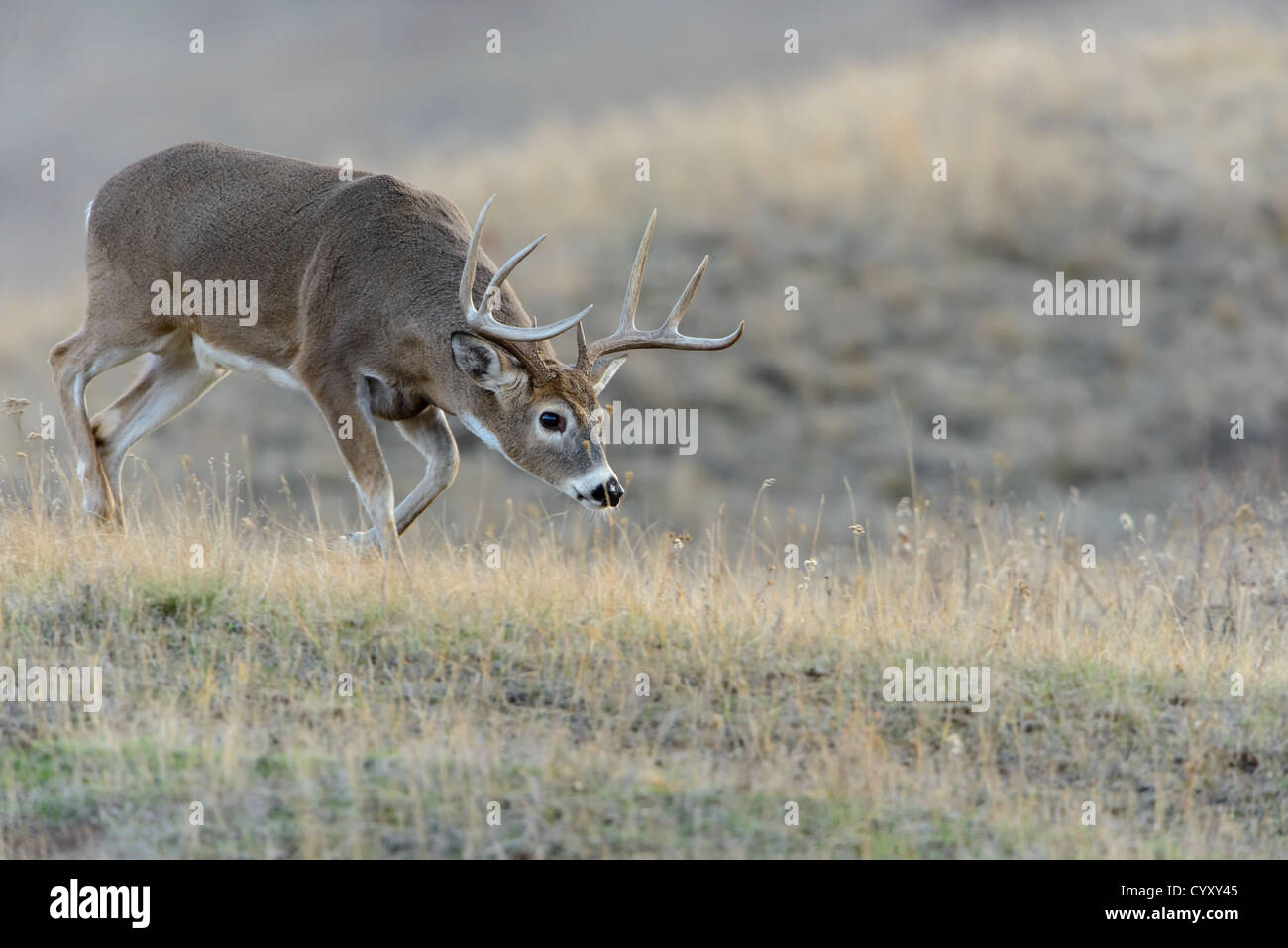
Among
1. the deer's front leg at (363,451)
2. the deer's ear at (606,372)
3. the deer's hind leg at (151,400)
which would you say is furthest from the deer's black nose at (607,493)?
the deer's hind leg at (151,400)

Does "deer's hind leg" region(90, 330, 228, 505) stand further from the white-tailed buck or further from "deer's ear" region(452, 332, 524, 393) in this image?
"deer's ear" region(452, 332, 524, 393)

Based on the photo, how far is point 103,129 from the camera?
62.6 m

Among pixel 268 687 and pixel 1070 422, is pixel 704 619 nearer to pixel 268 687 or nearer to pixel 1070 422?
pixel 268 687

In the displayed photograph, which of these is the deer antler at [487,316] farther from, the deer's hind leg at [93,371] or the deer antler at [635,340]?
the deer's hind leg at [93,371]

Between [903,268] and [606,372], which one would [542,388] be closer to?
[606,372]

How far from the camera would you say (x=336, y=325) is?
10461 mm

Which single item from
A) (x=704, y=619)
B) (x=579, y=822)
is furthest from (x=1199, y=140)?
(x=579, y=822)

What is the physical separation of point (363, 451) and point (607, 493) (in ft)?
5.11

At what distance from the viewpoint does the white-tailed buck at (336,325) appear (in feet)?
33.5

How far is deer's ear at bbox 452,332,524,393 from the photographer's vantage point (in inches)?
396

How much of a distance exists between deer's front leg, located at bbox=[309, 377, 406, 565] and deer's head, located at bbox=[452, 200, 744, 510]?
0.57m

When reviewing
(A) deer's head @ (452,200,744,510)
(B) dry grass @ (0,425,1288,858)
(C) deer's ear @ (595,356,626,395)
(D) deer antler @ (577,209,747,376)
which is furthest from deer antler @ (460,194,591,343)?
(B) dry grass @ (0,425,1288,858)

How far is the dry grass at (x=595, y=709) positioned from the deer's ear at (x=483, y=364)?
110cm

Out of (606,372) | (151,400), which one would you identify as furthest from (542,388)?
(151,400)
